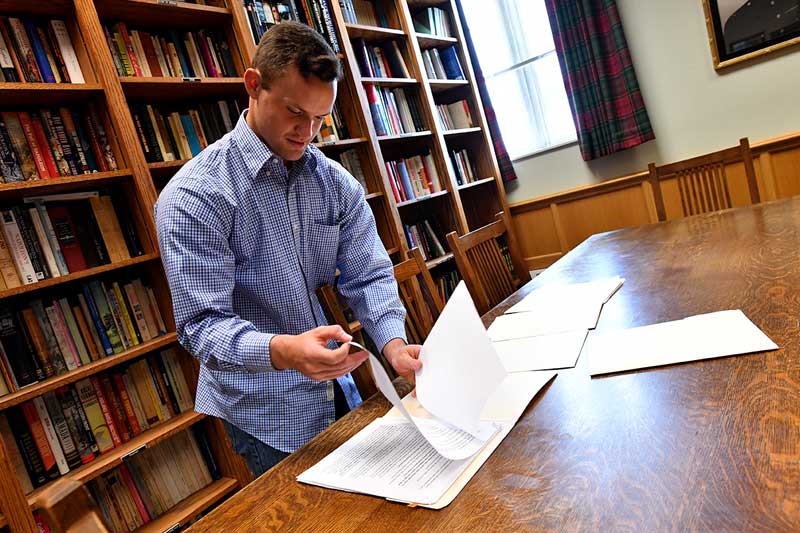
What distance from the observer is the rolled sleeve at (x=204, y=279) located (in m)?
0.92

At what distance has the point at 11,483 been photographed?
1.47m

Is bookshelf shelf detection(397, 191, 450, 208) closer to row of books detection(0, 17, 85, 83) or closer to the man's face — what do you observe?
row of books detection(0, 17, 85, 83)

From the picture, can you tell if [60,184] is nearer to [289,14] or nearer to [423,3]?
[289,14]

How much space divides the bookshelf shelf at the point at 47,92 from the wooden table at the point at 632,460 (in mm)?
1486

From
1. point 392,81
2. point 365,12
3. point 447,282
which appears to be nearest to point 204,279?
point 392,81

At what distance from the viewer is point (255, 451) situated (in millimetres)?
1173

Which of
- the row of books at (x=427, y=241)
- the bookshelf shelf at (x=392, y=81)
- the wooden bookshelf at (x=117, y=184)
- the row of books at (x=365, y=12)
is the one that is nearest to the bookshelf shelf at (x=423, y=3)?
the row of books at (x=365, y=12)

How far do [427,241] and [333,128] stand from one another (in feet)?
3.20

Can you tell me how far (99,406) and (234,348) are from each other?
120cm

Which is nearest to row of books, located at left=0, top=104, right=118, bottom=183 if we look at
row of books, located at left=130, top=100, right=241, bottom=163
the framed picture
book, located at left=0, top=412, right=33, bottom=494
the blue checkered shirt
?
row of books, located at left=130, top=100, right=241, bottom=163

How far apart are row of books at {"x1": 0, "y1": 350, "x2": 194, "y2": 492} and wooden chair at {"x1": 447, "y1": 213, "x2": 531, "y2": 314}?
115cm

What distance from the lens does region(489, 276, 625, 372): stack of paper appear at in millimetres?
1043

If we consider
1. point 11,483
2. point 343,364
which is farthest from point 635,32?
point 11,483

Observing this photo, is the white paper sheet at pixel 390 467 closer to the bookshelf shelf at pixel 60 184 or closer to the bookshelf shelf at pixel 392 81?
the bookshelf shelf at pixel 60 184
